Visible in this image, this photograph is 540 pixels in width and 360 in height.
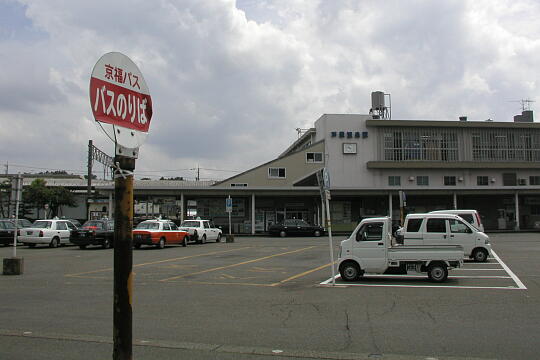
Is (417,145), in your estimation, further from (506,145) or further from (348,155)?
(506,145)

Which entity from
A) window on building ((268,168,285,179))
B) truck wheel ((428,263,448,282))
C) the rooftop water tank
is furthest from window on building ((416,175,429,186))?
truck wheel ((428,263,448,282))

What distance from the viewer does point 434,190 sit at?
45719 mm

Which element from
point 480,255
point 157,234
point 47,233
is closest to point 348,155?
point 157,234

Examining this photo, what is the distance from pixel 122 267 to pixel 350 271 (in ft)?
35.1

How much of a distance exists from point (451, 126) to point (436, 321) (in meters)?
47.3

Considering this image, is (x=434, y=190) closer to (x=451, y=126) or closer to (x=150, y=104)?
(x=451, y=126)

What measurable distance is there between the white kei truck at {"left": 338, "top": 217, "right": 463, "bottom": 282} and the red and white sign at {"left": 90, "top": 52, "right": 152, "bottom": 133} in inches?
407

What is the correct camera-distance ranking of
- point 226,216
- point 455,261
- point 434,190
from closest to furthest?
1. point 455,261
2. point 434,190
3. point 226,216

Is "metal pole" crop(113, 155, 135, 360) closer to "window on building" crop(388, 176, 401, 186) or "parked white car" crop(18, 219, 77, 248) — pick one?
"parked white car" crop(18, 219, 77, 248)

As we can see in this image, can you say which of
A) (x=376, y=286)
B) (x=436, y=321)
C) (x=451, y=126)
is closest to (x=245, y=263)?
(x=376, y=286)

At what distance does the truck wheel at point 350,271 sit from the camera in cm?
1353

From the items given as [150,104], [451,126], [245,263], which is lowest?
[245,263]

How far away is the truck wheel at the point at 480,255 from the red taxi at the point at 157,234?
16699mm

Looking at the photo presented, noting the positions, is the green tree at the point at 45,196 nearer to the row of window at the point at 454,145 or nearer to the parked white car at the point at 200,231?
the parked white car at the point at 200,231
